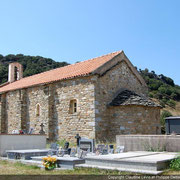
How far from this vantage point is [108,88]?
1814 centimetres

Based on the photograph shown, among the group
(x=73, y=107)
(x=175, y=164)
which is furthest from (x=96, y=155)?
(x=73, y=107)

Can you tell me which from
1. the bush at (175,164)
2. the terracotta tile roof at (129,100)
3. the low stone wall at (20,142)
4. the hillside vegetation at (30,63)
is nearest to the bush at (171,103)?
the hillside vegetation at (30,63)

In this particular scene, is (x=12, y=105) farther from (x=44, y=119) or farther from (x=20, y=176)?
(x=20, y=176)

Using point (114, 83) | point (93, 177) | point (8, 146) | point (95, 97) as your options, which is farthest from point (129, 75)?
point (93, 177)

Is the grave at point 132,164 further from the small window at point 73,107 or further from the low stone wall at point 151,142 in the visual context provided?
the small window at point 73,107

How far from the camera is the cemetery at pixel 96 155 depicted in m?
8.51

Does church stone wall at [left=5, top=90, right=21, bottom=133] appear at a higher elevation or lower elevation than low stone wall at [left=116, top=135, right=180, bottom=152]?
higher

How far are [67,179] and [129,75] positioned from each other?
13.5m

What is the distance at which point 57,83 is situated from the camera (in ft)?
64.2

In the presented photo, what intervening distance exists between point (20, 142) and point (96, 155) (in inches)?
215

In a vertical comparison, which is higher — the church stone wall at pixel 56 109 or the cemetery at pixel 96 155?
the church stone wall at pixel 56 109

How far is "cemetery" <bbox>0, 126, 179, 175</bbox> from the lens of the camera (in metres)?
8.51

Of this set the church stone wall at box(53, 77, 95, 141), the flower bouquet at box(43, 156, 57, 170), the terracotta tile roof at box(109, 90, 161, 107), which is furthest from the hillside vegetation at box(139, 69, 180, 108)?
the flower bouquet at box(43, 156, 57, 170)

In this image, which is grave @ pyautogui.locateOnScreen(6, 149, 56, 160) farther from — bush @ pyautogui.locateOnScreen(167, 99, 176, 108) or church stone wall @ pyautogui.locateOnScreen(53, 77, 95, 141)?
bush @ pyautogui.locateOnScreen(167, 99, 176, 108)
